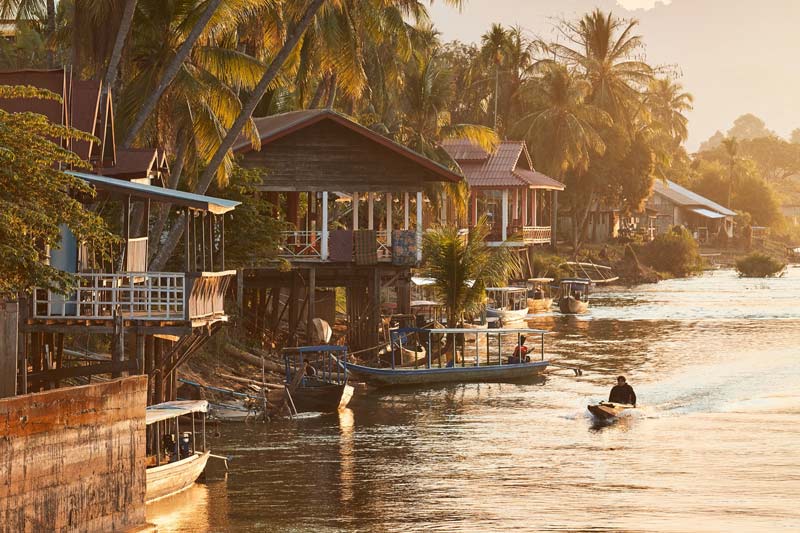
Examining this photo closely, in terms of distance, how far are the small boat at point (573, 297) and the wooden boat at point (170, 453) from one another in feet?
154

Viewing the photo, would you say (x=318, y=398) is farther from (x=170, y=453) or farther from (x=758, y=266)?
(x=758, y=266)

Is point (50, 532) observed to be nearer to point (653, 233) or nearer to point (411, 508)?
point (411, 508)

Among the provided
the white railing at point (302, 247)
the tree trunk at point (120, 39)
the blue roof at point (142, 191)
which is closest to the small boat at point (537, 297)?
the white railing at point (302, 247)

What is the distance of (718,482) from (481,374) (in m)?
15.5

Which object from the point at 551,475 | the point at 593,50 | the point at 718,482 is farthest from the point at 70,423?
the point at 593,50

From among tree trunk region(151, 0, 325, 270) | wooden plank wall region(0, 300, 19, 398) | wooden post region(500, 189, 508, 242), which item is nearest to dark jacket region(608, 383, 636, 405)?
tree trunk region(151, 0, 325, 270)

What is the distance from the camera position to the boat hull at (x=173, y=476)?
2398cm

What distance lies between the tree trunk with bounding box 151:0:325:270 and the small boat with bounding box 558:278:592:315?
36738 mm

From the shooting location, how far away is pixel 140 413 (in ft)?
A: 69.5

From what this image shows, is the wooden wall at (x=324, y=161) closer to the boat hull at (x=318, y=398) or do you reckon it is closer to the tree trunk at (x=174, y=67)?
the boat hull at (x=318, y=398)

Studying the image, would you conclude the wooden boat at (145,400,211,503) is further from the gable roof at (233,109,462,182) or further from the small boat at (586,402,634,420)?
the gable roof at (233,109,462,182)

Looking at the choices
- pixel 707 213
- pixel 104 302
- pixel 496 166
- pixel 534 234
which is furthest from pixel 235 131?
pixel 707 213

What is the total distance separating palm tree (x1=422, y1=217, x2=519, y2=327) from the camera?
46125 millimetres

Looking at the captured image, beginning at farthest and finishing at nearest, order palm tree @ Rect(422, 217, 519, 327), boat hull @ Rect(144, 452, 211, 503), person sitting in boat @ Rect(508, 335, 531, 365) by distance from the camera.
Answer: palm tree @ Rect(422, 217, 519, 327), person sitting in boat @ Rect(508, 335, 531, 365), boat hull @ Rect(144, 452, 211, 503)
